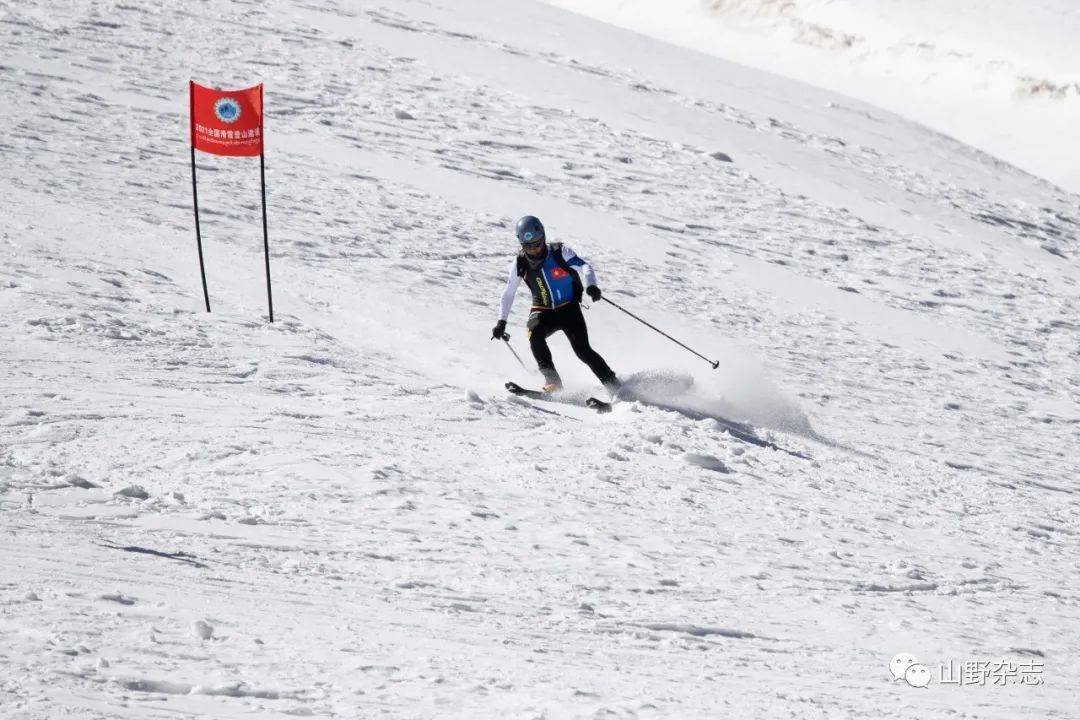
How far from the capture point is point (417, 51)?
2517cm

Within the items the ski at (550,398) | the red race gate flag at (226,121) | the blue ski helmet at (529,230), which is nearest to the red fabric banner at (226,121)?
the red race gate flag at (226,121)

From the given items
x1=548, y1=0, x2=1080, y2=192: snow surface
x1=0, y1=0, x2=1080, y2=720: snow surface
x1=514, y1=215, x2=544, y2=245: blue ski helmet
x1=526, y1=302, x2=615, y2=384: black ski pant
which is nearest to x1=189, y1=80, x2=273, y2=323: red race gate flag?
x1=0, y1=0, x2=1080, y2=720: snow surface

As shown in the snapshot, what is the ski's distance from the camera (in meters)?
9.63

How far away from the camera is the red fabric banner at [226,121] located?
34.4ft

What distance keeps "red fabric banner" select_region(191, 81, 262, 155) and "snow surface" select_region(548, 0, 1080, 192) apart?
28434mm

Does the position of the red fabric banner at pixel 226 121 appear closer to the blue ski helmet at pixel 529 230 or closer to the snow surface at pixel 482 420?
the snow surface at pixel 482 420

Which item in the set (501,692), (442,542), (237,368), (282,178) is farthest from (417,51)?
(501,692)

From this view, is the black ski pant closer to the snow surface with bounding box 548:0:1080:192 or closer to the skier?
the skier

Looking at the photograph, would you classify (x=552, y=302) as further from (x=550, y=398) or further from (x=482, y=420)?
(x=482, y=420)

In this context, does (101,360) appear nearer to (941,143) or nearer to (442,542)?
(442,542)

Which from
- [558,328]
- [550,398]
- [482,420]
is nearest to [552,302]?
[558,328]

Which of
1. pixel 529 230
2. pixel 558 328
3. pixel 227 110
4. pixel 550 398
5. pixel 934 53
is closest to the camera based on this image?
pixel 529 230

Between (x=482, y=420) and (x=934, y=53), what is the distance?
3710cm

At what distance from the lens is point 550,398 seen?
991 centimetres
